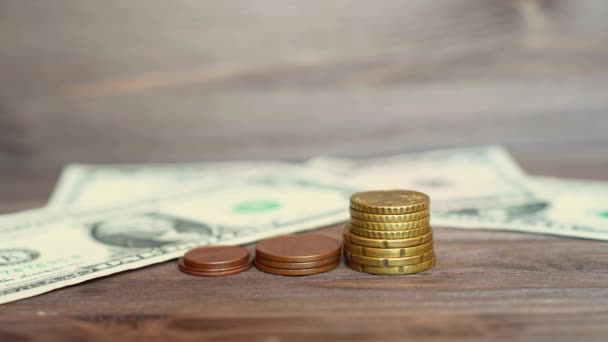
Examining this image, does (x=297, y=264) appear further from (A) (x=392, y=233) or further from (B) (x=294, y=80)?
(B) (x=294, y=80)

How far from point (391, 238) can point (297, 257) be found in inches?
4.7

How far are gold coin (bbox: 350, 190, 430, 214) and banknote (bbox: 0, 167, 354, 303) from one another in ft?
0.69

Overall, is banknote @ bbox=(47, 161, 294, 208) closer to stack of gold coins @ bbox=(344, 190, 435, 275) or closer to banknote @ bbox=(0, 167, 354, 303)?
banknote @ bbox=(0, 167, 354, 303)

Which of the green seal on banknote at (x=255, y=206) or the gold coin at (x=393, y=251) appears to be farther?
the green seal on banknote at (x=255, y=206)

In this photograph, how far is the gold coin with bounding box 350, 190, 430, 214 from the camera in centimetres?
99

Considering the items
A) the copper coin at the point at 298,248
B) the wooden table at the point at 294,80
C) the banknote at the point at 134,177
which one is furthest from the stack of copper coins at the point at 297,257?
the wooden table at the point at 294,80

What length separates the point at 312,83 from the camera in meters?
1.86

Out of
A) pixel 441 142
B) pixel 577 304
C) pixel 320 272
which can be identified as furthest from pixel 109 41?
pixel 577 304

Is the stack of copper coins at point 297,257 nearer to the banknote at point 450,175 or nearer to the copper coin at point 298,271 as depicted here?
the copper coin at point 298,271

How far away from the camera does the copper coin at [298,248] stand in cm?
100

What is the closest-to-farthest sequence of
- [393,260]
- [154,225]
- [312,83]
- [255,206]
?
1. [393,260]
2. [154,225]
3. [255,206]
4. [312,83]

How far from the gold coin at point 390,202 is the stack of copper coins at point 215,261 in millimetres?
161

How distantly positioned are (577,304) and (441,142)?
1020 mm

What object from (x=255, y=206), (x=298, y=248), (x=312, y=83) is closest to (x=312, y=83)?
(x=312, y=83)
